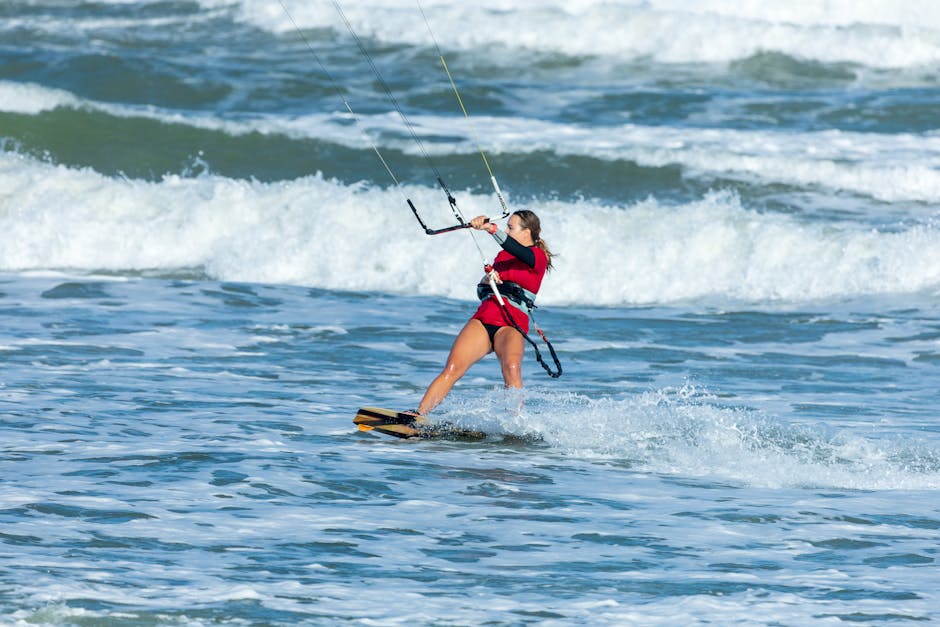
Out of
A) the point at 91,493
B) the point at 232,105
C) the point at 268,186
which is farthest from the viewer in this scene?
the point at 232,105

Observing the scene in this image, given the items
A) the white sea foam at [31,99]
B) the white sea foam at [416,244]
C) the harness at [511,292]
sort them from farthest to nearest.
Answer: the white sea foam at [31,99]
the white sea foam at [416,244]
the harness at [511,292]

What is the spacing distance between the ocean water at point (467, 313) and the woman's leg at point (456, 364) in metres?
0.24

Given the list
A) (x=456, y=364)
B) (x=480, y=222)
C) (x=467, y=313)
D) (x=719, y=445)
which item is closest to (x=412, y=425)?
(x=456, y=364)

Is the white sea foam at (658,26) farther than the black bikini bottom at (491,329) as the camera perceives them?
Yes

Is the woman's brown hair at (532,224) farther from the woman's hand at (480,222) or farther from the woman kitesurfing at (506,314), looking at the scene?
the woman's hand at (480,222)

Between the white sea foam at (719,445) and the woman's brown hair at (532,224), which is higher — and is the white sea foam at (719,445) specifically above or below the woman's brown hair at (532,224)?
below

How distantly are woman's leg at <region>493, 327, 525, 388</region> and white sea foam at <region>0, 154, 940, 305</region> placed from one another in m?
7.65

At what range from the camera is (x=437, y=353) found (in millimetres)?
13242

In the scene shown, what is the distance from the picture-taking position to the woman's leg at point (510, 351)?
9.69 meters

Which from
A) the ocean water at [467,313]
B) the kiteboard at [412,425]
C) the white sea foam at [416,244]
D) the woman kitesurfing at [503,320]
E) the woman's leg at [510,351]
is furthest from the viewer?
the white sea foam at [416,244]

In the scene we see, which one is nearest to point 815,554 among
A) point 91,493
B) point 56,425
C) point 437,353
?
point 91,493

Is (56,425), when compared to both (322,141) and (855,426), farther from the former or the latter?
(322,141)

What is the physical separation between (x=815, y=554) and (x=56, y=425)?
484 centimetres

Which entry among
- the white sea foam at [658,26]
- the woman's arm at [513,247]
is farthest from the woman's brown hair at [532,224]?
the white sea foam at [658,26]
